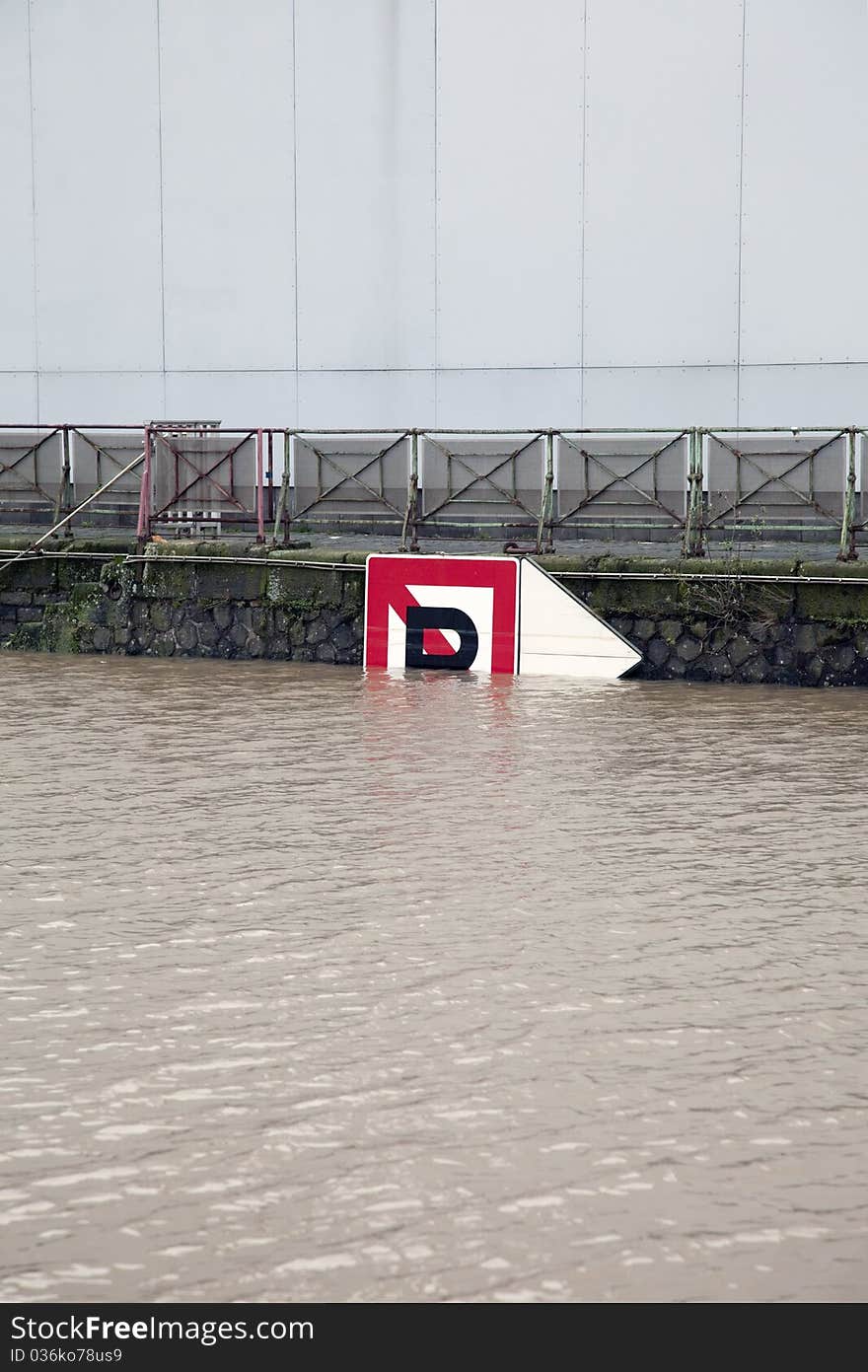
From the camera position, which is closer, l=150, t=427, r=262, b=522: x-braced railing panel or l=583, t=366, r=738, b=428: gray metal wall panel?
l=150, t=427, r=262, b=522: x-braced railing panel

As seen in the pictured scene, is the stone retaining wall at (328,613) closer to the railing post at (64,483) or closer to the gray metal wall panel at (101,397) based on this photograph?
the railing post at (64,483)

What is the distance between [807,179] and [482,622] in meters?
5.15

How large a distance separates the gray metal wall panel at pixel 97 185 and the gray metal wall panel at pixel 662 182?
4659 millimetres

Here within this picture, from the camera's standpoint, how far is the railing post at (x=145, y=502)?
16.1 m

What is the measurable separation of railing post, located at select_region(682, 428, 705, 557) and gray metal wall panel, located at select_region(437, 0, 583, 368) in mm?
2836

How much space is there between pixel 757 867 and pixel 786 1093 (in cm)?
276

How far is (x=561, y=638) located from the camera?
1452 centimetres

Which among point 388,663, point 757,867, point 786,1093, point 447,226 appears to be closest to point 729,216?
point 447,226

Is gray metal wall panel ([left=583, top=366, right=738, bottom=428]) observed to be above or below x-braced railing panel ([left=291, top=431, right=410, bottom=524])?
above

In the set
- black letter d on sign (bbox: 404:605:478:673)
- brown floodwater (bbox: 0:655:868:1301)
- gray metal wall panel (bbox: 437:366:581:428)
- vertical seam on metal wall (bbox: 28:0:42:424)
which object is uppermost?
vertical seam on metal wall (bbox: 28:0:42:424)

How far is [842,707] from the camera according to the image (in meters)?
12.9

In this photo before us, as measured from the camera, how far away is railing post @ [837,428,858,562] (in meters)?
14.2

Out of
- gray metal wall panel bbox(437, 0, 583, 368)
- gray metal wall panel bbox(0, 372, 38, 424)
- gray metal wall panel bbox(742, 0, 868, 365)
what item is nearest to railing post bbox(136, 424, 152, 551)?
gray metal wall panel bbox(437, 0, 583, 368)

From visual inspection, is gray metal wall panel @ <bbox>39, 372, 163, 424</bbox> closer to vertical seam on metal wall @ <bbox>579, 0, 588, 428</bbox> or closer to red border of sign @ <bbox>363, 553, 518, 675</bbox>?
vertical seam on metal wall @ <bbox>579, 0, 588, 428</bbox>
